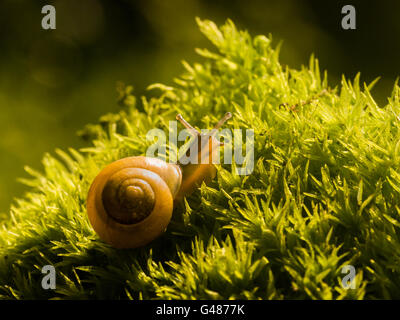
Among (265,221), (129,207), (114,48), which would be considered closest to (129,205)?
(129,207)

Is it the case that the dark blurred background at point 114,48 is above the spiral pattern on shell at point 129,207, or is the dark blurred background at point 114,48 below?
above

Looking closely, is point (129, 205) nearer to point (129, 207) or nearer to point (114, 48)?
point (129, 207)

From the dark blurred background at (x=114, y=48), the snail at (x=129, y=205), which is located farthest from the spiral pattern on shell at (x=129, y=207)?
the dark blurred background at (x=114, y=48)

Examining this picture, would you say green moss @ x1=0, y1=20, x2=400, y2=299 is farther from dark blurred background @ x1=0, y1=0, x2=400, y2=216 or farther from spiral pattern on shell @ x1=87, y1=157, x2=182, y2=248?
dark blurred background @ x1=0, y1=0, x2=400, y2=216

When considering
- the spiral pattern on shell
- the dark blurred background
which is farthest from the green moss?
the dark blurred background

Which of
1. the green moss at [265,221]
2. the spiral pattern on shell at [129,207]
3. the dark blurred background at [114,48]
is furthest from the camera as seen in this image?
the dark blurred background at [114,48]

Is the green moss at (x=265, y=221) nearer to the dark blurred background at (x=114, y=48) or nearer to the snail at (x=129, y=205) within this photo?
the snail at (x=129, y=205)

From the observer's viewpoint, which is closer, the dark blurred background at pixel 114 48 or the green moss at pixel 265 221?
the green moss at pixel 265 221
